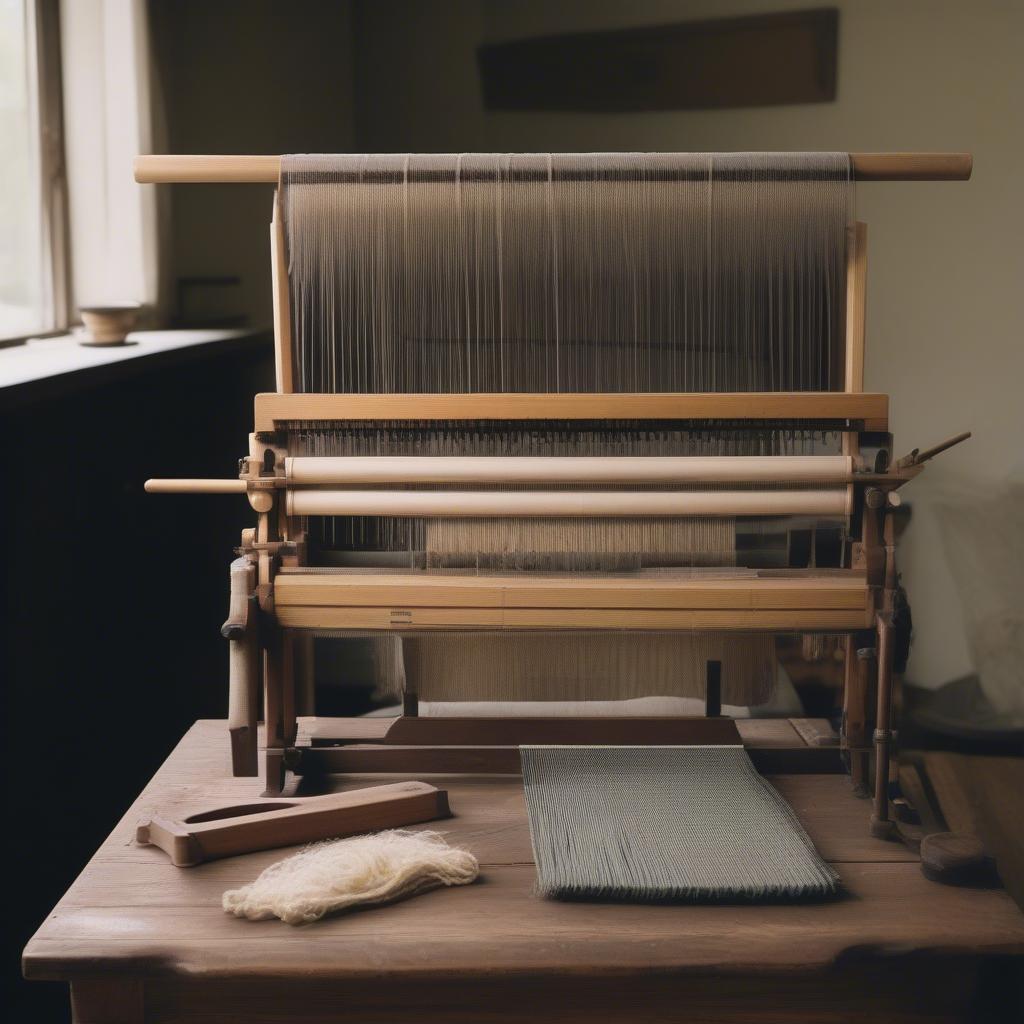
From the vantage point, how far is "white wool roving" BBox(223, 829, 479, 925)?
136 cm

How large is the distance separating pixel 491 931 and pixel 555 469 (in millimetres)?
558

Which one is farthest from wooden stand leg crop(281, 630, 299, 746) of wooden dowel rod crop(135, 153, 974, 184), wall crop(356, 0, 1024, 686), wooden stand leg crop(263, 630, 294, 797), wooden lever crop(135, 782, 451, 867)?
wall crop(356, 0, 1024, 686)

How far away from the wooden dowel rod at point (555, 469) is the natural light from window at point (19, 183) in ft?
3.41

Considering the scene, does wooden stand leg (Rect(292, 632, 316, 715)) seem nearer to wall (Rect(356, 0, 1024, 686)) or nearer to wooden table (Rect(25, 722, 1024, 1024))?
wooden table (Rect(25, 722, 1024, 1024))

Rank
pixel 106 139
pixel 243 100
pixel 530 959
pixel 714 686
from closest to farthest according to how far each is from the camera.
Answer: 1. pixel 530 959
2. pixel 714 686
3. pixel 106 139
4. pixel 243 100

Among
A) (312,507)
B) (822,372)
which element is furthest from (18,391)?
(822,372)

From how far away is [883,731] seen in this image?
155 centimetres

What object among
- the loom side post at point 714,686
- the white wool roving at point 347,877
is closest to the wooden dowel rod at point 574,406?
the loom side post at point 714,686

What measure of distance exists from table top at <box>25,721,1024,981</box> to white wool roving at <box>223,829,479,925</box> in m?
0.01

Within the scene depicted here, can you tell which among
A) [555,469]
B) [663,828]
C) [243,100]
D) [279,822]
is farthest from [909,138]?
[279,822]

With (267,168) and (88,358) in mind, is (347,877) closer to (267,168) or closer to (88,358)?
(267,168)

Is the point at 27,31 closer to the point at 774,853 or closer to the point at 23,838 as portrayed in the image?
the point at 23,838

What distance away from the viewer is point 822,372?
171 centimetres

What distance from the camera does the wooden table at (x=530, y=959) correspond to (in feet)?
4.24
